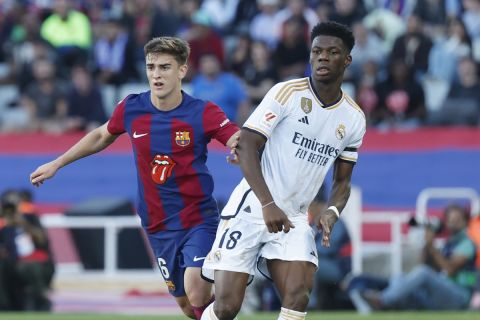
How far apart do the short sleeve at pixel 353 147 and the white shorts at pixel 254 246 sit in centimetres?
56

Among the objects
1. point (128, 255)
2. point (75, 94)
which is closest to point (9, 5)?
point (75, 94)

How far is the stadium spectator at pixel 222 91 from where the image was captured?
18047mm

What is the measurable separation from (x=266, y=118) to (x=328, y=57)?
22.8 inches

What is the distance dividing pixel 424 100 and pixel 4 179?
6.18 metres

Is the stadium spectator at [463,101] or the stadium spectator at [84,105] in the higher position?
the stadium spectator at [463,101]

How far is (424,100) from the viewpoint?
18703 millimetres

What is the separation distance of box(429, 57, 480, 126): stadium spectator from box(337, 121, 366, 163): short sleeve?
31.6 feet

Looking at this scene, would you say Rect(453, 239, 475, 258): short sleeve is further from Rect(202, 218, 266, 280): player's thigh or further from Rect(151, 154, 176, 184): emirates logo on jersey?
Rect(202, 218, 266, 280): player's thigh

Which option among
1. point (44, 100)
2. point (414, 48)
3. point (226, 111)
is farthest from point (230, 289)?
point (44, 100)

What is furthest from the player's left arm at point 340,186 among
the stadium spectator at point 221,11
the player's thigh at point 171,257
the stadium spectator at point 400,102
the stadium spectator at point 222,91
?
the stadium spectator at point 221,11

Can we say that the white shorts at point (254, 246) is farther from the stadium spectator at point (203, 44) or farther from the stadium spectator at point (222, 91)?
the stadium spectator at point (203, 44)

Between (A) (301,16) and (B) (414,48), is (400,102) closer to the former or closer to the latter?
(B) (414,48)

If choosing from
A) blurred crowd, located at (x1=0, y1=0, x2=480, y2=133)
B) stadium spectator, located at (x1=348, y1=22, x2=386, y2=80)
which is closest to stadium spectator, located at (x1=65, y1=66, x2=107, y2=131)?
blurred crowd, located at (x1=0, y1=0, x2=480, y2=133)

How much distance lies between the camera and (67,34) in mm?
21531
